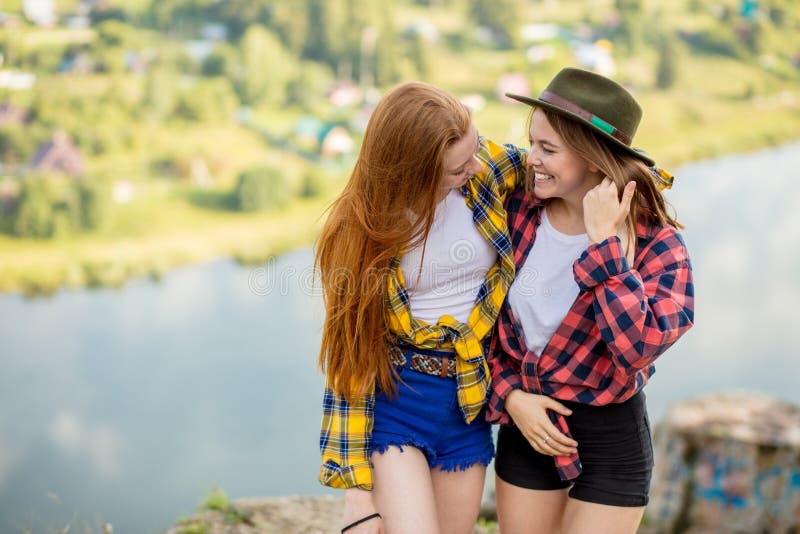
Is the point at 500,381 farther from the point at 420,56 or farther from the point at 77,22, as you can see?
the point at 77,22

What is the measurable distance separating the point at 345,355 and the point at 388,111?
18.9 inches

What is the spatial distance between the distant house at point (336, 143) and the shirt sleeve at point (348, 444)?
3.24 metres

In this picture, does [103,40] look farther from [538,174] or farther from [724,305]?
[724,305]

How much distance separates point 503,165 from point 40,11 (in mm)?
3725

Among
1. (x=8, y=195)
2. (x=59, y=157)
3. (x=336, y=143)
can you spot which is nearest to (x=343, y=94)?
(x=336, y=143)

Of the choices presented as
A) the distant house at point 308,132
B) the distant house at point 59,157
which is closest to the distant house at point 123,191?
the distant house at point 59,157

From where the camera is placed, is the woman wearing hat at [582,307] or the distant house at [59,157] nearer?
the woman wearing hat at [582,307]

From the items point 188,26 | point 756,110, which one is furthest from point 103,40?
point 756,110

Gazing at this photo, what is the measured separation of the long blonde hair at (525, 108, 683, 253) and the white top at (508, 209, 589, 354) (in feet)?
0.40

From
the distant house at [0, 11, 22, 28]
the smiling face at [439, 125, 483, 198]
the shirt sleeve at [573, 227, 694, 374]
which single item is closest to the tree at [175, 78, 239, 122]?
the distant house at [0, 11, 22, 28]

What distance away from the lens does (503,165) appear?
1.67 m

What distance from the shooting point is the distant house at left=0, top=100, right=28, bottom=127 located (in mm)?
4289

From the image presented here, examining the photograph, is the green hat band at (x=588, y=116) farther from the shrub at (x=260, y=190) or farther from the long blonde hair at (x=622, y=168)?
the shrub at (x=260, y=190)

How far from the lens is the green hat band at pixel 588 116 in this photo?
1.50 metres
